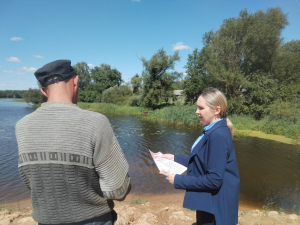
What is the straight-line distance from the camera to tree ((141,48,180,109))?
1057 inches

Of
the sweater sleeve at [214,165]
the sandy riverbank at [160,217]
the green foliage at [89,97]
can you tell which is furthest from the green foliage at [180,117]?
the green foliage at [89,97]

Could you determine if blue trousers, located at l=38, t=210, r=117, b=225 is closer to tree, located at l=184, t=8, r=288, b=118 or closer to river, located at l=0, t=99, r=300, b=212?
river, located at l=0, t=99, r=300, b=212

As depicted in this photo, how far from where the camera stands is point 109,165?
3.46 feet

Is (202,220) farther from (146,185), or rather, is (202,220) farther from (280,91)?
(280,91)

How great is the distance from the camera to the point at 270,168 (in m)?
7.21

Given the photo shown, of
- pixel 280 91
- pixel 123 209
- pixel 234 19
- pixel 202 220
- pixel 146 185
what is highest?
pixel 234 19

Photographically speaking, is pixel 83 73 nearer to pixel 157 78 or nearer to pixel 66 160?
pixel 157 78

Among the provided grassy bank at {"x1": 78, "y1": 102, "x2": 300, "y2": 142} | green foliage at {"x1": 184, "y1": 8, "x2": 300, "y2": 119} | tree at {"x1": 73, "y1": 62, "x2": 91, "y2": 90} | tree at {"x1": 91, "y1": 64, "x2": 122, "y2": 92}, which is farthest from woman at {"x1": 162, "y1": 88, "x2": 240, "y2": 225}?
tree at {"x1": 73, "y1": 62, "x2": 91, "y2": 90}

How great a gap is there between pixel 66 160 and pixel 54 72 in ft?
1.63

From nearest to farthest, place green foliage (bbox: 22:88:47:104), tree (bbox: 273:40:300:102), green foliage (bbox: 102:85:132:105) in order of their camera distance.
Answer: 1. tree (bbox: 273:40:300:102)
2. green foliage (bbox: 102:85:132:105)
3. green foliage (bbox: 22:88:47:104)

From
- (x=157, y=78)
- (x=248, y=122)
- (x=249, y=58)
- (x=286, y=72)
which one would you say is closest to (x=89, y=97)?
(x=157, y=78)

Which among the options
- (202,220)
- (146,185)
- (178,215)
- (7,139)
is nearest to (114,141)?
(202,220)

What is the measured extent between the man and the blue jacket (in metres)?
0.69

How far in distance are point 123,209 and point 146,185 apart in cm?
205
